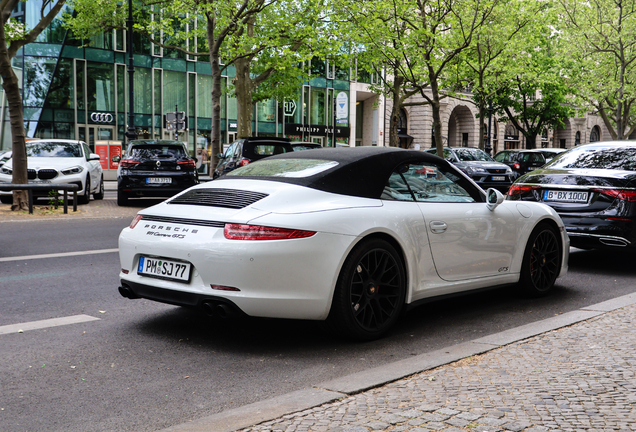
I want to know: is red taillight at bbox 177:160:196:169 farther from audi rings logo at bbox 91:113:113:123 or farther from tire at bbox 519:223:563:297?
audi rings logo at bbox 91:113:113:123

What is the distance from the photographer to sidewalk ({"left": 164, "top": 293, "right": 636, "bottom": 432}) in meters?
3.21

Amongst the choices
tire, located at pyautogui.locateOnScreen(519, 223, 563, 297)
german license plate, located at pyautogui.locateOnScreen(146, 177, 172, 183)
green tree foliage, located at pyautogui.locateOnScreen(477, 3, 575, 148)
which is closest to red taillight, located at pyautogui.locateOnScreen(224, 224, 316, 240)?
tire, located at pyautogui.locateOnScreen(519, 223, 563, 297)

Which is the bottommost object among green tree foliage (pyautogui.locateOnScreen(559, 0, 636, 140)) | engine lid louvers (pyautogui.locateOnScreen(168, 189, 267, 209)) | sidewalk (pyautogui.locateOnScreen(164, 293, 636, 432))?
sidewalk (pyautogui.locateOnScreen(164, 293, 636, 432))

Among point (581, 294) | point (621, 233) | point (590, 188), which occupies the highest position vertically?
point (590, 188)

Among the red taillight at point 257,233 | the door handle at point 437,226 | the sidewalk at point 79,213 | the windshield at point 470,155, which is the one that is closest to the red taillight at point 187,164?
the sidewalk at point 79,213

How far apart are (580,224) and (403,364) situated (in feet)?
15.7

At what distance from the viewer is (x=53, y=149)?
18.2 m

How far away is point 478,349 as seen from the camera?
457cm

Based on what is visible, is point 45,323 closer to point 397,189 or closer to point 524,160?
point 397,189

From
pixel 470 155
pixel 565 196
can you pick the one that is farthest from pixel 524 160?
pixel 565 196

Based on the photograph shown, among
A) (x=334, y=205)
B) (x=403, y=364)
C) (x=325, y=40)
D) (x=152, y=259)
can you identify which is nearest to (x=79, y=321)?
(x=152, y=259)

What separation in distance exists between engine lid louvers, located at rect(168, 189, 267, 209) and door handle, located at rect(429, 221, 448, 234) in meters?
1.35

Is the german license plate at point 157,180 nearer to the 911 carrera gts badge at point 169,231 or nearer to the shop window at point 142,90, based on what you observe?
the 911 carrera gts badge at point 169,231

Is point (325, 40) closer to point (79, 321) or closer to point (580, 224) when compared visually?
point (580, 224)
